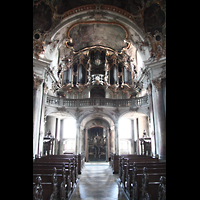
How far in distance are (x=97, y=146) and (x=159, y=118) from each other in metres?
10.7

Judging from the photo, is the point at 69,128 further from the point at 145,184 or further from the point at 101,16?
the point at 145,184

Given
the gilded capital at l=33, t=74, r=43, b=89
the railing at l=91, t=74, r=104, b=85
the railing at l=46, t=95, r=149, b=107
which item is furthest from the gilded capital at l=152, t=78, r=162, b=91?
the gilded capital at l=33, t=74, r=43, b=89

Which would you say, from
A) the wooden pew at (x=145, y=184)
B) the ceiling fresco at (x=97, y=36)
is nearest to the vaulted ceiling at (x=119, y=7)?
the ceiling fresco at (x=97, y=36)

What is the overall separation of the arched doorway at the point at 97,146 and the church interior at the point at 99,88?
12 centimetres

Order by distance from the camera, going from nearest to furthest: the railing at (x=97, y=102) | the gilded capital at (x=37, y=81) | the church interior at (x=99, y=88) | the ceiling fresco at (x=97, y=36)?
the church interior at (x=99, y=88) < the gilded capital at (x=37, y=81) < the railing at (x=97, y=102) < the ceiling fresco at (x=97, y=36)

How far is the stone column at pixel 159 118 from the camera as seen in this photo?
11766 millimetres

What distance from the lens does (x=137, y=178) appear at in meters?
5.84

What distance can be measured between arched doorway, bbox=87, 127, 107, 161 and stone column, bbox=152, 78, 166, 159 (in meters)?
9.61

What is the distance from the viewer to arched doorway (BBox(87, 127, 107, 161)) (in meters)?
20.6

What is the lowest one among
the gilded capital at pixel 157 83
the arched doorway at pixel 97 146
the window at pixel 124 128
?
the arched doorway at pixel 97 146

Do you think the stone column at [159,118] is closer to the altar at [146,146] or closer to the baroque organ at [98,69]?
the altar at [146,146]
